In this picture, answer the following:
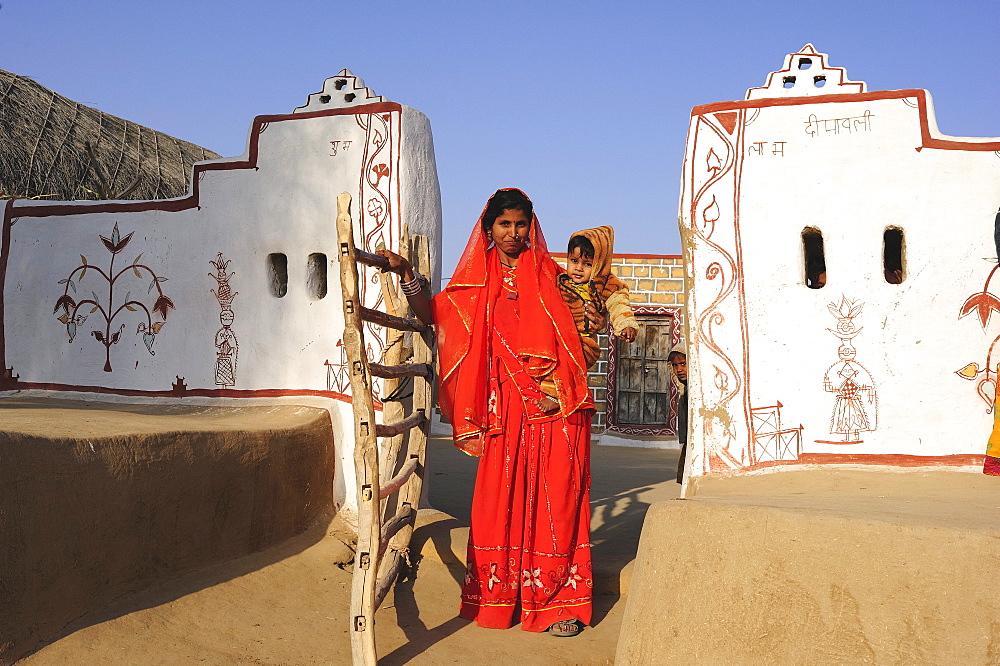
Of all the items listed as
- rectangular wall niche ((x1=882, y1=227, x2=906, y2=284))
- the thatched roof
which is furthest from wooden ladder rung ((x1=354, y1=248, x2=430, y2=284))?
the thatched roof

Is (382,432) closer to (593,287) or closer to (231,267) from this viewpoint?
(593,287)

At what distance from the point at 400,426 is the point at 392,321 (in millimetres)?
422

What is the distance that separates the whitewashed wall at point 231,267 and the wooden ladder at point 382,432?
614mm

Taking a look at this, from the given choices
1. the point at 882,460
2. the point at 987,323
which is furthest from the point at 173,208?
the point at 987,323

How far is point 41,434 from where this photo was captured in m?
2.79

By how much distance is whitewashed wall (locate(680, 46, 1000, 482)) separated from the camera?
4.09m

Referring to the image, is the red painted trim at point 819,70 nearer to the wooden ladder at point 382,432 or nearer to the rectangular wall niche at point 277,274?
the wooden ladder at point 382,432

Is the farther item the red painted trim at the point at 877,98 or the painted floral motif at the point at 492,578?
the red painted trim at the point at 877,98

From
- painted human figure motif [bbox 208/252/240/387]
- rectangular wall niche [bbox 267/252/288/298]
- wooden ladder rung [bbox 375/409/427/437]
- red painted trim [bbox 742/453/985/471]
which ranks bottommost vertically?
red painted trim [bbox 742/453/985/471]

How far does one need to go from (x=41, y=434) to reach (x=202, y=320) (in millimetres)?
2145

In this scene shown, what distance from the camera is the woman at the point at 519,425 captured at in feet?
11.3

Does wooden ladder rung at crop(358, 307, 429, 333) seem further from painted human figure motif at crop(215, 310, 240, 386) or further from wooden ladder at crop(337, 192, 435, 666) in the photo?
painted human figure motif at crop(215, 310, 240, 386)

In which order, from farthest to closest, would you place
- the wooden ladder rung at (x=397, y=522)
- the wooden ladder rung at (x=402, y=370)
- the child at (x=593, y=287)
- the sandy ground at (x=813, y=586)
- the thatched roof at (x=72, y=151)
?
the thatched roof at (x=72, y=151) → the child at (x=593, y=287) → the wooden ladder rung at (x=397, y=522) → the wooden ladder rung at (x=402, y=370) → the sandy ground at (x=813, y=586)

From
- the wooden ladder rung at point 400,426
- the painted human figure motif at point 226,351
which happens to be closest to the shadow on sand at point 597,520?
the wooden ladder rung at point 400,426
